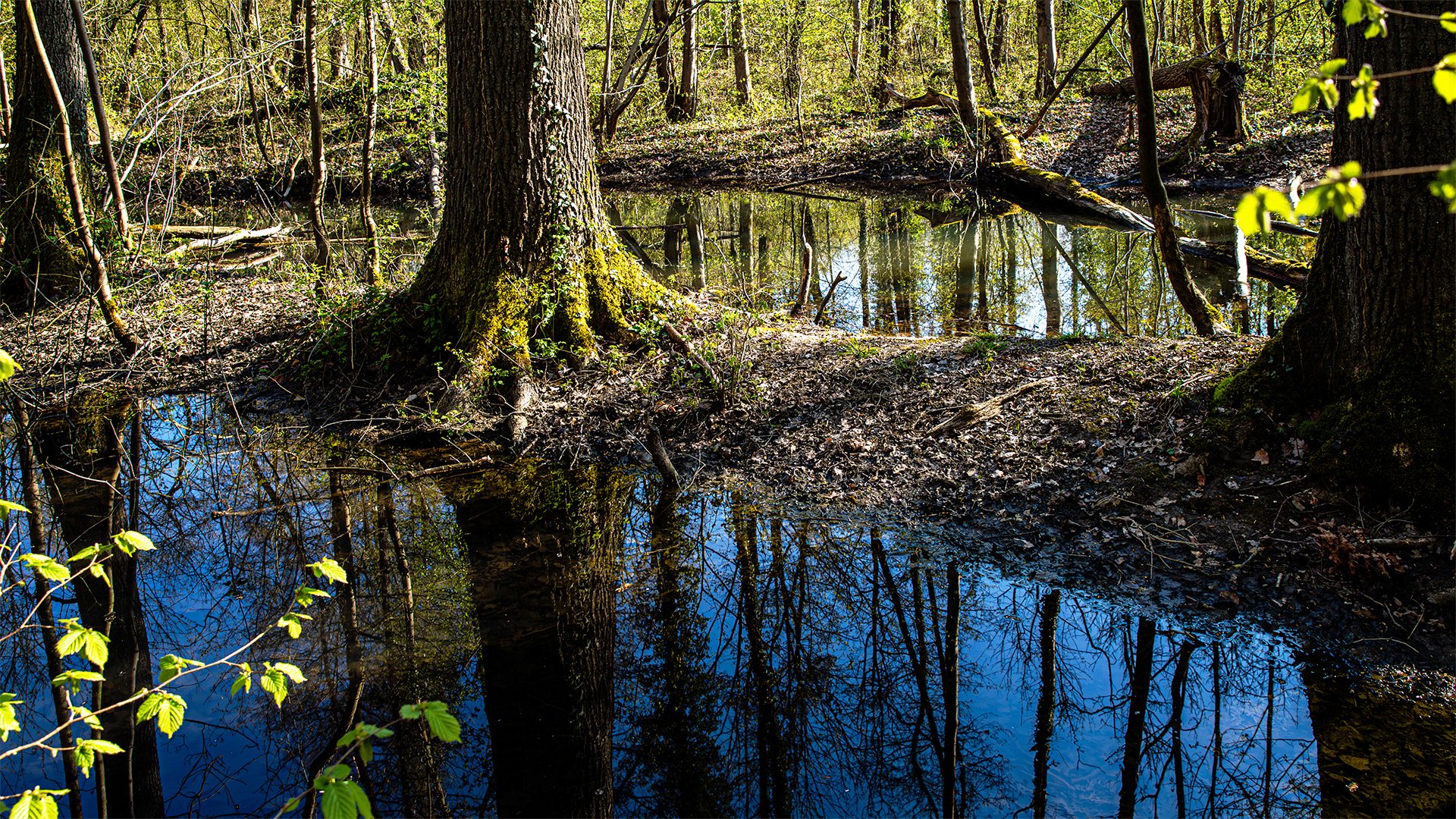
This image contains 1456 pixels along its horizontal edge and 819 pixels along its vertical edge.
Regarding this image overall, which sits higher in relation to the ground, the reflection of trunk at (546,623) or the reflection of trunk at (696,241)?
the reflection of trunk at (696,241)

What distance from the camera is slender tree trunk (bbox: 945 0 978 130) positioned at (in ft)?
52.1

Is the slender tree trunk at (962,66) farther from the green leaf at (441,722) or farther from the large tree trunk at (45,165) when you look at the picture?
the green leaf at (441,722)

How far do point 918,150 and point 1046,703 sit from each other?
63.6ft

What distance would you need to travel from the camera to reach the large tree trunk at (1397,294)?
14.9ft

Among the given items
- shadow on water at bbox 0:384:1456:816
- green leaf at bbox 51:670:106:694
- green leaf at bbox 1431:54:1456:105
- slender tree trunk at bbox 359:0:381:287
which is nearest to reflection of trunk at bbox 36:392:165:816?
shadow on water at bbox 0:384:1456:816

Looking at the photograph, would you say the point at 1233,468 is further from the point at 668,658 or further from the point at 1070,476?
the point at 668,658

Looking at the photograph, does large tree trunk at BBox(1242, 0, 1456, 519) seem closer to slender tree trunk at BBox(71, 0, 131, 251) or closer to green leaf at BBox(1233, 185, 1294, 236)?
green leaf at BBox(1233, 185, 1294, 236)

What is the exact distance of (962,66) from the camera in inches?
651

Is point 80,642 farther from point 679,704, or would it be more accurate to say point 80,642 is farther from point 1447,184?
point 1447,184

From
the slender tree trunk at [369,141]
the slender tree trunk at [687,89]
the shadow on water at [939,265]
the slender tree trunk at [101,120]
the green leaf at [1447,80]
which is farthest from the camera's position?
the slender tree trunk at [687,89]

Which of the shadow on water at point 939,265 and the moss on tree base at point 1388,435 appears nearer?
the moss on tree base at point 1388,435

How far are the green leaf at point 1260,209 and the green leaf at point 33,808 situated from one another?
10.3 ft

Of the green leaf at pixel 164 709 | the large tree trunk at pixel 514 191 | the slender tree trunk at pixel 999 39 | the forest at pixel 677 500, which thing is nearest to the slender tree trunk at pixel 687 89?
the slender tree trunk at pixel 999 39

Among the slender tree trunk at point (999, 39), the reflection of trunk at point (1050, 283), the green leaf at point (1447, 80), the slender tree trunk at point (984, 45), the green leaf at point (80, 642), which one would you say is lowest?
the green leaf at point (80, 642)
